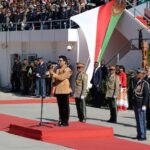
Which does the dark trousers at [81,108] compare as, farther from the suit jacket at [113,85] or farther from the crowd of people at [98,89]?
the suit jacket at [113,85]

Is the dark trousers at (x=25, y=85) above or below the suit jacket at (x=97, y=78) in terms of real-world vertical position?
below

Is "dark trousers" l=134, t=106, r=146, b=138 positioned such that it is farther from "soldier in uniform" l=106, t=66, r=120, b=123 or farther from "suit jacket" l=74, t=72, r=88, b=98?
"soldier in uniform" l=106, t=66, r=120, b=123

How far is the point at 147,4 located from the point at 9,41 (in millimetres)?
8979

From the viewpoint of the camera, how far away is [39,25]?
3019 centimetres

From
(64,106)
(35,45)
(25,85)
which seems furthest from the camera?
(35,45)

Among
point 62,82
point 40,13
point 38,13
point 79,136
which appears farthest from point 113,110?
point 38,13

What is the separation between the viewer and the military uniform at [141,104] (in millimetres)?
13430

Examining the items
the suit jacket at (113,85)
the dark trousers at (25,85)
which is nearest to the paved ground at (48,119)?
the suit jacket at (113,85)

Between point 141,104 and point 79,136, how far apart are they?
1618 mm

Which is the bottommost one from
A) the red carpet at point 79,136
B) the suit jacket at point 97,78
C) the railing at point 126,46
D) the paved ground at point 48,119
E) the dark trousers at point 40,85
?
the paved ground at point 48,119

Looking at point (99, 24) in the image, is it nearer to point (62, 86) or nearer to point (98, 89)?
point (98, 89)

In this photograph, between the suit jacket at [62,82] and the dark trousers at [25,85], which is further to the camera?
the dark trousers at [25,85]

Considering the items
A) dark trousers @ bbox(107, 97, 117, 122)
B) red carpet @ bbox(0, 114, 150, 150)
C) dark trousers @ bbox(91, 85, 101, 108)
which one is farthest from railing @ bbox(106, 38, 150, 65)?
red carpet @ bbox(0, 114, 150, 150)

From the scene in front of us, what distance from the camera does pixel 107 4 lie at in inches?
1036
